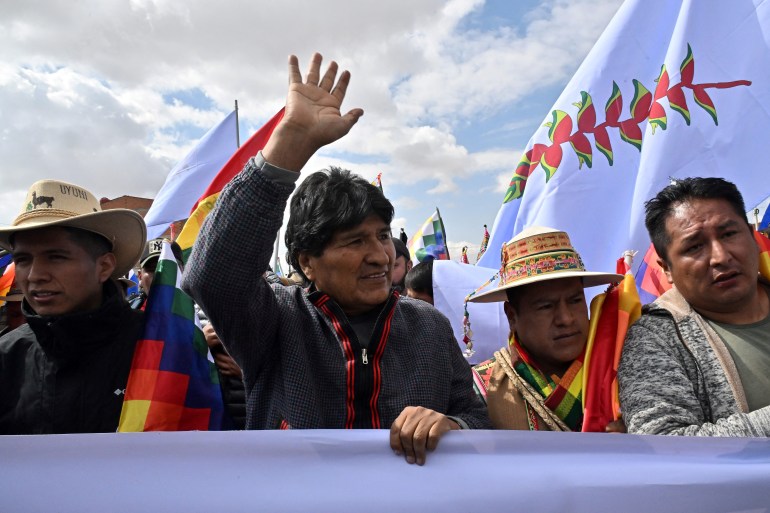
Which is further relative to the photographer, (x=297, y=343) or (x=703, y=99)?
(x=703, y=99)

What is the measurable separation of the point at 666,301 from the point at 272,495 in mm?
1526

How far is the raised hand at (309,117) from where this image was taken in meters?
1.45

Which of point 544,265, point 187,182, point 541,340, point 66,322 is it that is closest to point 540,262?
point 544,265

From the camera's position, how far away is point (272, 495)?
4.32 ft

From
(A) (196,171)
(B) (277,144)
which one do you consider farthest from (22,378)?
(A) (196,171)

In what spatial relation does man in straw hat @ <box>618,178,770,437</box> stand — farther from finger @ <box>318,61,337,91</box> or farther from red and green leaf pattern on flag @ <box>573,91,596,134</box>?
red and green leaf pattern on flag @ <box>573,91,596,134</box>

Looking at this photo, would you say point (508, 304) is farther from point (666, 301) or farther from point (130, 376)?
point (130, 376)

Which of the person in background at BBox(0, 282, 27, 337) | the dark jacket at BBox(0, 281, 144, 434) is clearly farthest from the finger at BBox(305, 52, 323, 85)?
the person in background at BBox(0, 282, 27, 337)

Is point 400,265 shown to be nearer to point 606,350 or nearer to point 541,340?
point 541,340

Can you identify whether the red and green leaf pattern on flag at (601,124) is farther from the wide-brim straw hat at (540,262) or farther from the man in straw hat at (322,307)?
the man in straw hat at (322,307)

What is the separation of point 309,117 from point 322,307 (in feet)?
1.99

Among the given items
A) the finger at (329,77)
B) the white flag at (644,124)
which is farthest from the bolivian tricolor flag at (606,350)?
the white flag at (644,124)

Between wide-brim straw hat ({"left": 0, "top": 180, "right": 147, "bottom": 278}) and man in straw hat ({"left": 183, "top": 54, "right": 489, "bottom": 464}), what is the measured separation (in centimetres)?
86

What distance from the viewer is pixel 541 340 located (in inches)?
80.9
